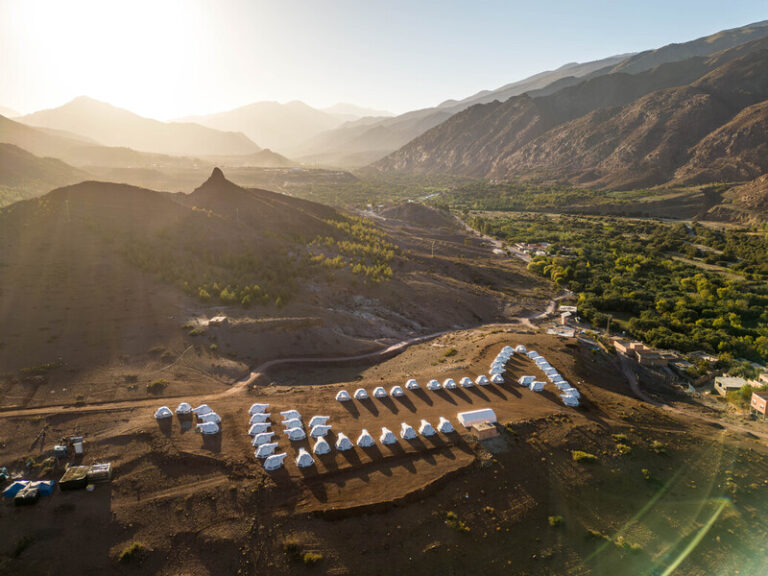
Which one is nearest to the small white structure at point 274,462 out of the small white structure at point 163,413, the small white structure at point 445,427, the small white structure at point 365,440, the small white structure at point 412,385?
the small white structure at point 365,440

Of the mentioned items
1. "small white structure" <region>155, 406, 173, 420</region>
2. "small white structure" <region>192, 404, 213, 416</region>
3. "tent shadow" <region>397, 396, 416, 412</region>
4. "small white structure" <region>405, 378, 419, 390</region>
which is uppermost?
"small white structure" <region>155, 406, 173, 420</region>

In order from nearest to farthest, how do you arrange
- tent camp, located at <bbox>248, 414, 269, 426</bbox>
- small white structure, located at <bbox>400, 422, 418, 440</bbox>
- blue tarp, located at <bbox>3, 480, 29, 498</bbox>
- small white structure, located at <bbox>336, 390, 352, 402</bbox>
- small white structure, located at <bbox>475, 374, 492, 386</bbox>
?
blue tarp, located at <bbox>3, 480, 29, 498</bbox> < small white structure, located at <bbox>400, 422, 418, 440</bbox> < tent camp, located at <bbox>248, 414, 269, 426</bbox> < small white structure, located at <bbox>336, 390, 352, 402</bbox> < small white structure, located at <bbox>475, 374, 492, 386</bbox>

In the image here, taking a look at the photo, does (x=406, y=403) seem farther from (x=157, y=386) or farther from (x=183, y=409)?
(x=157, y=386)

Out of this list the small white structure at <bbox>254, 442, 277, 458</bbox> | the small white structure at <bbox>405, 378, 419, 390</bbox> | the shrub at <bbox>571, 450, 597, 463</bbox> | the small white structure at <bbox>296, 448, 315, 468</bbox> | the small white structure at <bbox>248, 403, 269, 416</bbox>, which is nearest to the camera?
the small white structure at <bbox>296, 448, 315, 468</bbox>

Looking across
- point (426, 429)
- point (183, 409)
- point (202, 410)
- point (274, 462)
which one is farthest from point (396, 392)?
point (183, 409)

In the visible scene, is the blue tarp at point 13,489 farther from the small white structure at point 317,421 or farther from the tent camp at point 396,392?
the tent camp at point 396,392

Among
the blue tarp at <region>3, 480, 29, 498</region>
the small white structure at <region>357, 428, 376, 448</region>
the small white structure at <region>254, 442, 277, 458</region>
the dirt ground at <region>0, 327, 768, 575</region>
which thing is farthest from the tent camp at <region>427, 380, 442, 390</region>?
the blue tarp at <region>3, 480, 29, 498</region>

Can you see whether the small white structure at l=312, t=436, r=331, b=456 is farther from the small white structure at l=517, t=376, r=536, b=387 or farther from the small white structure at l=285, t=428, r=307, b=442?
the small white structure at l=517, t=376, r=536, b=387
